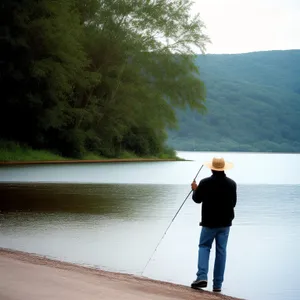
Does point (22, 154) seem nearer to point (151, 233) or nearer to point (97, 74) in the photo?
point (97, 74)

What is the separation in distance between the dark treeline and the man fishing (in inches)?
1235

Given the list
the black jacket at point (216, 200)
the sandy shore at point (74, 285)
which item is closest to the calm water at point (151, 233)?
the sandy shore at point (74, 285)

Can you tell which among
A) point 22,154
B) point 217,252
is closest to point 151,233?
point 217,252

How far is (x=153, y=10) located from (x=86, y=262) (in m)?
43.2

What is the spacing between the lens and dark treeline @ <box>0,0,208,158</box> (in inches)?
1526

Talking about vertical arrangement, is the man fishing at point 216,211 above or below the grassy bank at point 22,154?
above

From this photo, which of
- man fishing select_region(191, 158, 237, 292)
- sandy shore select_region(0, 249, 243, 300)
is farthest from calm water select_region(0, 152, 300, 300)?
sandy shore select_region(0, 249, 243, 300)

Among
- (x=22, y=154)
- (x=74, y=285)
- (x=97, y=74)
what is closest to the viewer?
(x=74, y=285)

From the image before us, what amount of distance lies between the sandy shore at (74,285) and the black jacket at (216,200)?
2.49ft

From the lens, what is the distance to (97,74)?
148 feet

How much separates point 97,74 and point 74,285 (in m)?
39.6

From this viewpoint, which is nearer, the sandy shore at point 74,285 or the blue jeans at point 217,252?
the sandy shore at point 74,285

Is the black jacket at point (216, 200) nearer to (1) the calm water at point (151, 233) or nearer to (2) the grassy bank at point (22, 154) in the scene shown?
(1) the calm water at point (151, 233)

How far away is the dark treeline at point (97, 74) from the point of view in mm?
38769
